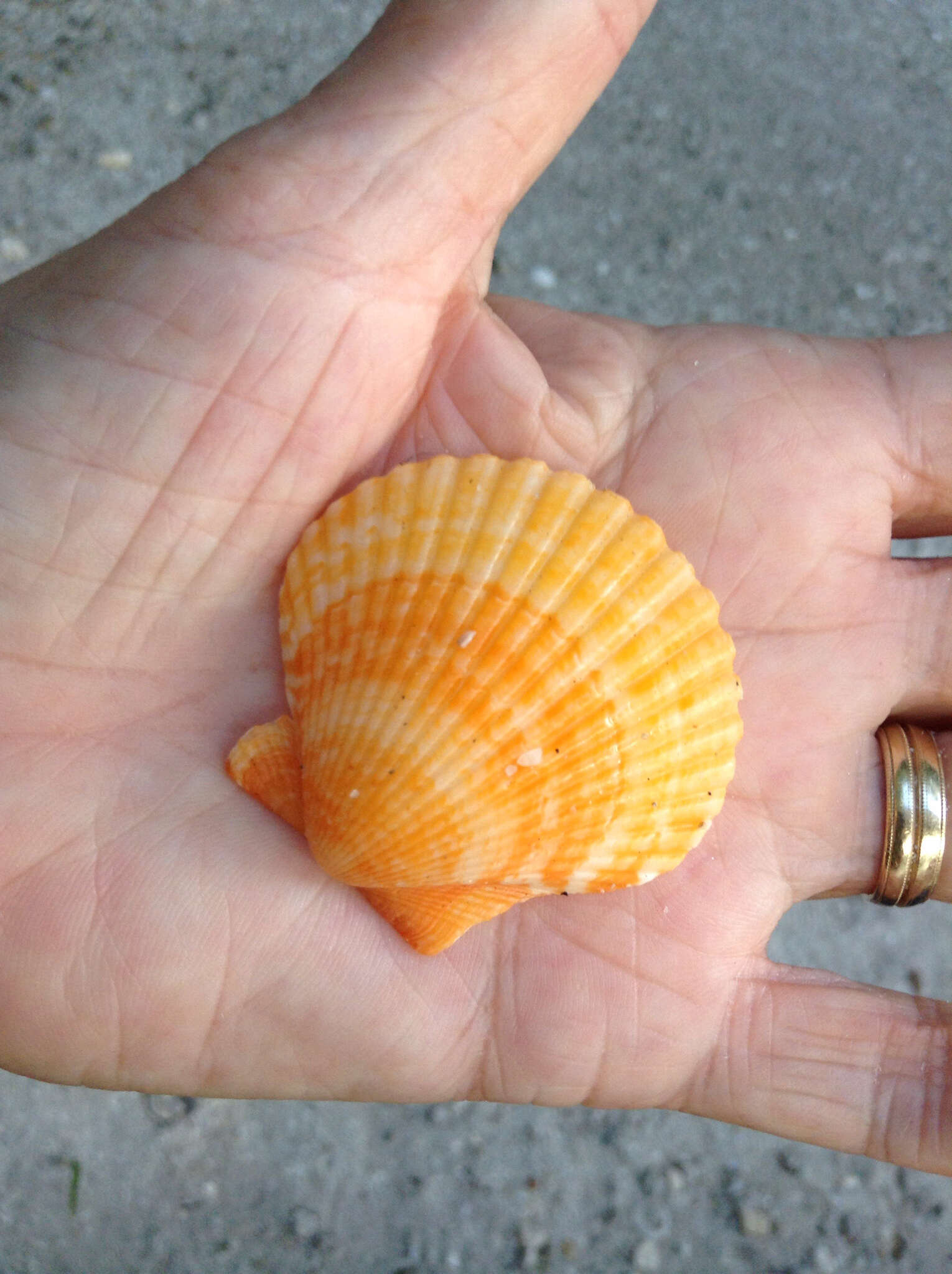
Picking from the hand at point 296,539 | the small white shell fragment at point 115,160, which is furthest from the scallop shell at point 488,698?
the small white shell fragment at point 115,160

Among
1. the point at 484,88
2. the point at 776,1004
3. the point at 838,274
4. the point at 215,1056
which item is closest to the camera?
the point at 484,88

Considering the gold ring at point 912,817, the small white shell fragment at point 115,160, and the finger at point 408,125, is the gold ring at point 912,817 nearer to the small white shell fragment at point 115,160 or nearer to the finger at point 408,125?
the finger at point 408,125

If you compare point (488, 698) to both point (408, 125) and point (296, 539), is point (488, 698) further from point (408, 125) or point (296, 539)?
point (408, 125)

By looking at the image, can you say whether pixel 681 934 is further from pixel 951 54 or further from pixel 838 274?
pixel 951 54

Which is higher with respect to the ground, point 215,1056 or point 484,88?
point 484,88

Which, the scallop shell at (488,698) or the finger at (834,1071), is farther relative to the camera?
the finger at (834,1071)

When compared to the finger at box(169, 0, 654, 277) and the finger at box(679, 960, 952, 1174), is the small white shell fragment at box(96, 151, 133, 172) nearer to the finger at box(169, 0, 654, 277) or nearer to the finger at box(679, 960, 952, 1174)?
the finger at box(169, 0, 654, 277)

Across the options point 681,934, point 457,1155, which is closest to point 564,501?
point 681,934

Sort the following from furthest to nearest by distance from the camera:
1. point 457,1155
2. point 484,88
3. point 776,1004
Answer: point 457,1155 < point 776,1004 < point 484,88
